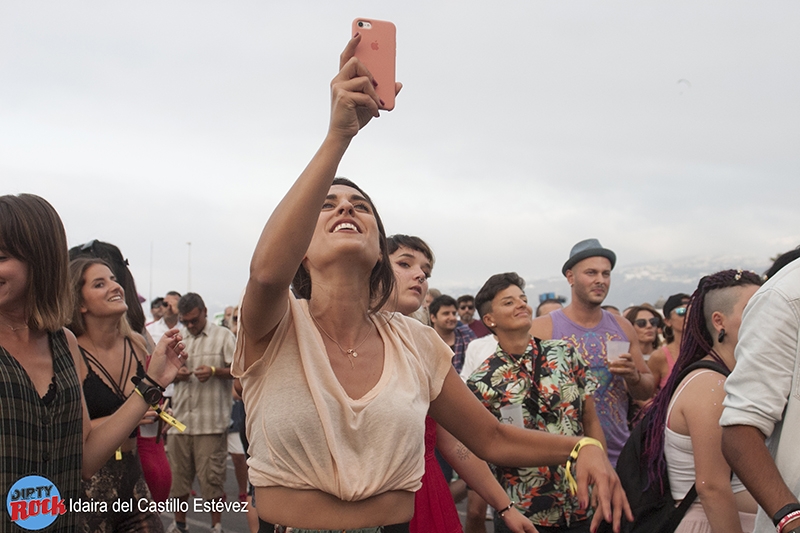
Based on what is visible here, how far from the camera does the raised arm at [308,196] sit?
1687 mm

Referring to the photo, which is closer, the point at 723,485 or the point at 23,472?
the point at 23,472

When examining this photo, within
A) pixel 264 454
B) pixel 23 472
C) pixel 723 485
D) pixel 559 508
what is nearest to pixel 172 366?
pixel 23 472

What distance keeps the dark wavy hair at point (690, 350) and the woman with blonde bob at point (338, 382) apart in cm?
130

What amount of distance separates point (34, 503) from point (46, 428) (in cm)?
26

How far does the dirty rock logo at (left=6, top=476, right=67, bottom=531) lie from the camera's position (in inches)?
91.2

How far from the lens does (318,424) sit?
6.37 ft

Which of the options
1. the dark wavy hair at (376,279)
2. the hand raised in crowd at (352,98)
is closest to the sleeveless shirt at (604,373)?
the dark wavy hair at (376,279)

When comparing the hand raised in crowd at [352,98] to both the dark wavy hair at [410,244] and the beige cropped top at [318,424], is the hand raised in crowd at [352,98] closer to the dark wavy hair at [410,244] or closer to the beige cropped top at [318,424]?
the beige cropped top at [318,424]

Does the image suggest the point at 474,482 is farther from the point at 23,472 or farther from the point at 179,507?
the point at 179,507

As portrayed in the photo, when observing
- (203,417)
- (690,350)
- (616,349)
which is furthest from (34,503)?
(203,417)

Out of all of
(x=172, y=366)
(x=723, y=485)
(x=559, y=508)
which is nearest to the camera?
(x=723, y=485)

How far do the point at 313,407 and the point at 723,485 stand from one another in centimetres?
198

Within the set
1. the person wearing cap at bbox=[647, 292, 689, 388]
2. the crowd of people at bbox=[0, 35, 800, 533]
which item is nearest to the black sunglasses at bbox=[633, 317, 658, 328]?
the person wearing cap at bbox=[647, 292, 689, 388]

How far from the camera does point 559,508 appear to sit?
3908 millimetres
